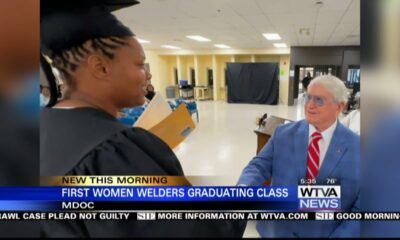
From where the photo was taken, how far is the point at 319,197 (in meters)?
0.91

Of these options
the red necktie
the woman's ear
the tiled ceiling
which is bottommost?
the red necktie

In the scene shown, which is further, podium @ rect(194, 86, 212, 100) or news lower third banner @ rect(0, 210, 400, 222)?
podium @ rect(194, 86, 212, 100)

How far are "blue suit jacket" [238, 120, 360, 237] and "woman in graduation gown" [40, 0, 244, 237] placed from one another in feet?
0.61

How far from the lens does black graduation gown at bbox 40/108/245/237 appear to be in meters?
0.74

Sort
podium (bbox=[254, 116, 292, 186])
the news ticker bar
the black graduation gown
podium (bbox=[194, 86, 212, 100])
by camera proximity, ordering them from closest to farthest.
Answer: the black graduation gown, the news ticker bar, podium (bbox=[254, 116, 292, 186]), podium (bbox=[194, 86, 212, 100])

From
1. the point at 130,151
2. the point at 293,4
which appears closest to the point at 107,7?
the point at 130,151

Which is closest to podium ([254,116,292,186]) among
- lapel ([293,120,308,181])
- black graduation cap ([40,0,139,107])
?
lapel ([293,120,308,181])

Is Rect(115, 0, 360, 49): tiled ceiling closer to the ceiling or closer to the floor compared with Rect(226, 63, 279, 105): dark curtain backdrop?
closer to the ceiling

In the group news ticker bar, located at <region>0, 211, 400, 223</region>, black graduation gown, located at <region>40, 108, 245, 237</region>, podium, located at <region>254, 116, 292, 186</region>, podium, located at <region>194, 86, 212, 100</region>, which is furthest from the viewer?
podium, located at <region>194, 86, 212, 100</region>

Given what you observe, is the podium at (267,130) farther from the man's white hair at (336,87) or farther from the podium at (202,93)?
the podium at (202,93)

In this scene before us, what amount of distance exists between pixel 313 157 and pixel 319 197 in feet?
0.50

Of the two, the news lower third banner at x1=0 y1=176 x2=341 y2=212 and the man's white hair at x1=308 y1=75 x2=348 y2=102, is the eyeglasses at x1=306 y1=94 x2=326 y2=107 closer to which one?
the man's white hair at x1=308 y1=75 x2=348 y2=102

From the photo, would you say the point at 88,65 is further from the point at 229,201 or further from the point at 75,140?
the point at 229,201

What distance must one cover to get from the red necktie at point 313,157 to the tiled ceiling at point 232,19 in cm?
38
